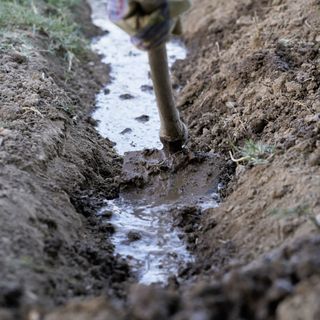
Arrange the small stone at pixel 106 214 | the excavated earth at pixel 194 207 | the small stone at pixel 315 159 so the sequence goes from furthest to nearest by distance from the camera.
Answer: the small stone at pixel 106 214 → the small stone at pixel 315 159 → the excavated earth at pixel 194 207

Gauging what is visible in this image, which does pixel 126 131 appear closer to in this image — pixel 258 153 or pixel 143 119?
pixel 143 119

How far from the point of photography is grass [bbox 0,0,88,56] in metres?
6.25

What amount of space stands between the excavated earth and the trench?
8cm

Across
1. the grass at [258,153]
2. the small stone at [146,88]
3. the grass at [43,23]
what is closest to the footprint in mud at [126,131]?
the small stone at [146,88]

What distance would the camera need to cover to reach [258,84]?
192 inches

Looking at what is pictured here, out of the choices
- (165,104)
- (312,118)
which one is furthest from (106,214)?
(312,118)

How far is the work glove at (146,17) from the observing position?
3604 millimetres

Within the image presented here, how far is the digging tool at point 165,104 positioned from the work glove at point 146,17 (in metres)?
0.14

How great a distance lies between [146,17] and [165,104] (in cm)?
71

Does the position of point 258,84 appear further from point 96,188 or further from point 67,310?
point 67,310

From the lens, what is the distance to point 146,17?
142 inches

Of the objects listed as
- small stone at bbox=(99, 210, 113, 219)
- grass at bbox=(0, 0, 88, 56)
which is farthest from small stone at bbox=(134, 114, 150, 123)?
small stone at bbox=(99, 210, 113, 219)

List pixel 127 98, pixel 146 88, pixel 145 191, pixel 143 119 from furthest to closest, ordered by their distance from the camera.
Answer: pixel 146 88 < pixel 127 98 < pixel 143 119 < pixel 145 191

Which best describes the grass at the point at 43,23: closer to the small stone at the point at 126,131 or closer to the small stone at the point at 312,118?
the small stone at the point at 126,131
